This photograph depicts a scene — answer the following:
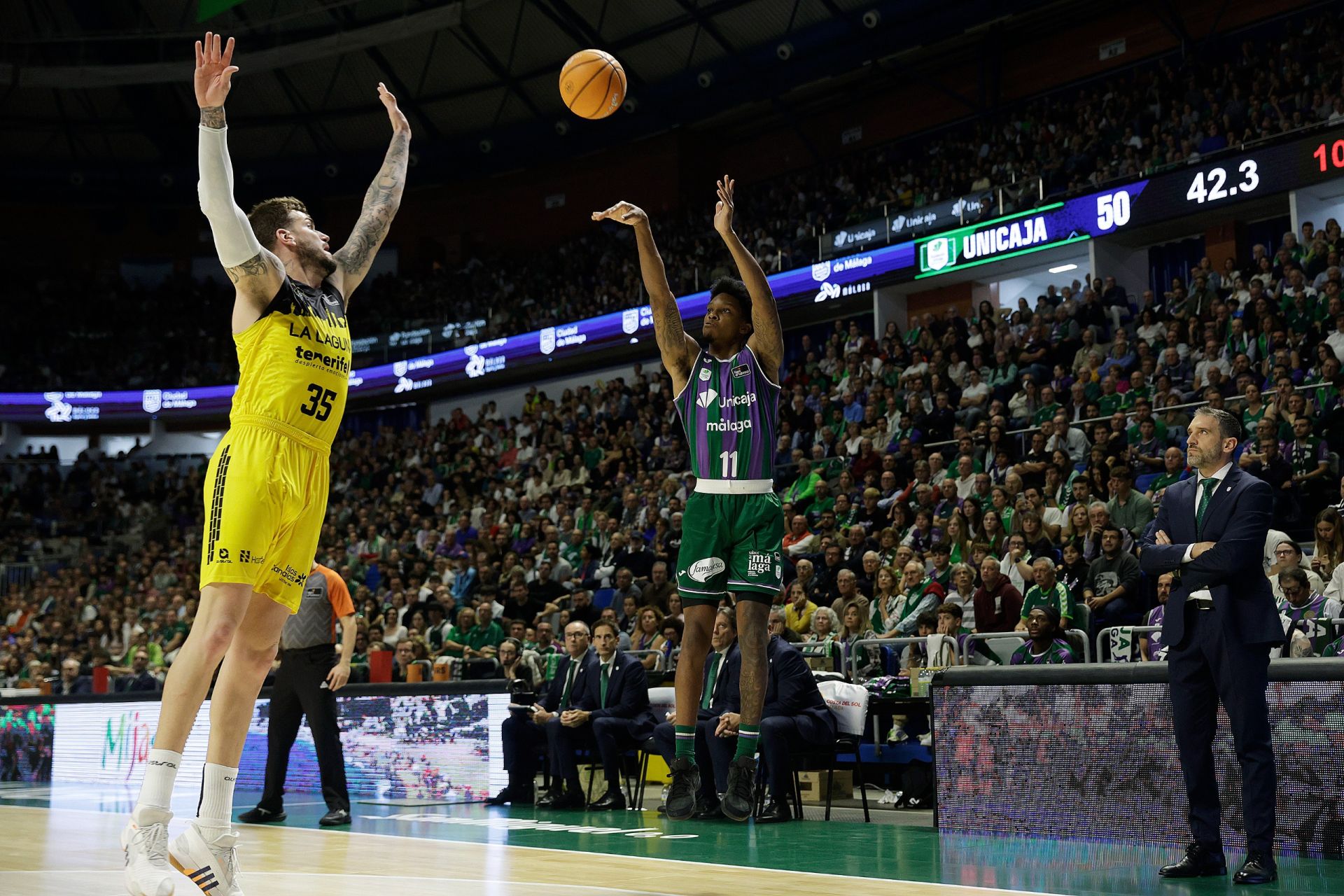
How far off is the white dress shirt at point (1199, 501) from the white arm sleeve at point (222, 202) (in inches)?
162

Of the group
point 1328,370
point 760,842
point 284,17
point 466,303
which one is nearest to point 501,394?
point 466,303

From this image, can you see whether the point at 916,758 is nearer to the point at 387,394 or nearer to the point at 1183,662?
the point at 1183,662

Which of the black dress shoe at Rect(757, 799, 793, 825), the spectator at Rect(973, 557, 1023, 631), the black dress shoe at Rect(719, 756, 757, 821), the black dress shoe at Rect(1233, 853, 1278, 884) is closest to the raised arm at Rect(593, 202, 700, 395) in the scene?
the black dress shoe at Rect(719, 756, 757, 821)

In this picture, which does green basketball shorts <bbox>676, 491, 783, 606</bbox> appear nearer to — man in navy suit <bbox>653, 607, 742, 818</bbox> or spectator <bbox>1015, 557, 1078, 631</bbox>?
man in navy suit <bbox>653, 607, 742, 818</bbox>

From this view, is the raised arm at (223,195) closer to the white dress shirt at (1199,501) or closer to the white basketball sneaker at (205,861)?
the white basketball sneaker at (205,861)

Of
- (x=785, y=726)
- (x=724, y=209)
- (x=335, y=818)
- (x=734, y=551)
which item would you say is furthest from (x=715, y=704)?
(x=724, y=209)

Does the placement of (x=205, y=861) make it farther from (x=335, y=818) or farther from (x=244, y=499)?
(x=335, y=818)

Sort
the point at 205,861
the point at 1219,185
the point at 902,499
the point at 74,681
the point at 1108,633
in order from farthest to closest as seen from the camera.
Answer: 1. the point at 1219,185
2. the point at 74,681
3. the point at 902,499
4. the point at 1108,633
5. the point at 205,861

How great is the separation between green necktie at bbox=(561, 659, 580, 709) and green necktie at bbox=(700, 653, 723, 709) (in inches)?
47.5

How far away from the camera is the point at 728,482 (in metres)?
5.70

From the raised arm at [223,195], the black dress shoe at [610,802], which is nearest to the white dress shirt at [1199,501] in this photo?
the raised arm at [223,195]

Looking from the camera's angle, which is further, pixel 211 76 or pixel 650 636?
pixel 650 636

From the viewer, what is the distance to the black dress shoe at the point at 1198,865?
5.32 metres

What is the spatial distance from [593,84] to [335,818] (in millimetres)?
4975
